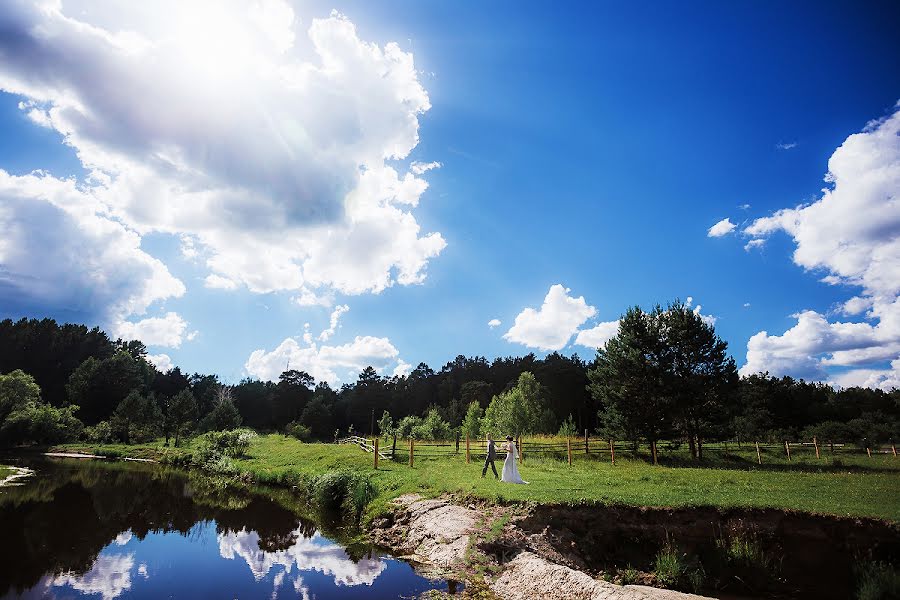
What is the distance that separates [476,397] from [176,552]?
8653 cm

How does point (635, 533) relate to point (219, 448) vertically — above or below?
above

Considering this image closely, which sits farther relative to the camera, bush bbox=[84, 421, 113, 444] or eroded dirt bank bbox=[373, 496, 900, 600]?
bush bbox=[84, 421, 113, 444]

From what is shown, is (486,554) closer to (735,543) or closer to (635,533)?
(635,533)

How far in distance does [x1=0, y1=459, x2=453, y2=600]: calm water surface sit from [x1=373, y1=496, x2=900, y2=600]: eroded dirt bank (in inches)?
66.5

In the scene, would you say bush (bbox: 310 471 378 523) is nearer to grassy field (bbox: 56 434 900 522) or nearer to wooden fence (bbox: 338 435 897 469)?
grassy field (bbox: 56 434 900 522)

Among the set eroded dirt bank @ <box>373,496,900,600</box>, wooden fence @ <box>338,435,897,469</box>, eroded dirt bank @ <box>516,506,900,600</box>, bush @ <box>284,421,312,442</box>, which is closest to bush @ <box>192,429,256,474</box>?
wooden fence @ <box>338,435,897,469</box>

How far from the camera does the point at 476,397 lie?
9862 cm

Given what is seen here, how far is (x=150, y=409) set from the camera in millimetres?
63719

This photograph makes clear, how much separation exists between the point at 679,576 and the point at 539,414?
1873 inches

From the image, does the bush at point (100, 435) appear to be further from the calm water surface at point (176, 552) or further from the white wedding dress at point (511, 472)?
the white wedding dress at point (511, 472)

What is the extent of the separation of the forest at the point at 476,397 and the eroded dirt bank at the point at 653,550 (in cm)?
2207

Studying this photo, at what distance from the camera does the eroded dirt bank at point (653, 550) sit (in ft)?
37.2

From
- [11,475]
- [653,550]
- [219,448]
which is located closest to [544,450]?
[653,550]

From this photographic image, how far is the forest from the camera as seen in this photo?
35.0m
